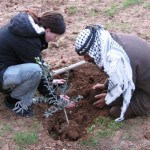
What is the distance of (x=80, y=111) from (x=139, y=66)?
0.88m

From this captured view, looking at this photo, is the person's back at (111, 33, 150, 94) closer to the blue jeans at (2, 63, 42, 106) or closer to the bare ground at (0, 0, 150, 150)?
the bare ground at (0, 0, 150, 150)

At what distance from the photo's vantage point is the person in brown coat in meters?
3.81

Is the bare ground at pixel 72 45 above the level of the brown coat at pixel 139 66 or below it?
below

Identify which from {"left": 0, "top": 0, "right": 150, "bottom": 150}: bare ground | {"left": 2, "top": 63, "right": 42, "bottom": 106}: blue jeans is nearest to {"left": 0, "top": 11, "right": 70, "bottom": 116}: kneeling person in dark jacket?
{"left": 2, "top": 63, "right": 42, "bottom": 106}: blue jeans

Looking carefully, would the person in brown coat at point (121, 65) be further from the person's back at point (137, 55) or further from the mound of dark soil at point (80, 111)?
the mound of dark soil at point (80, 111)

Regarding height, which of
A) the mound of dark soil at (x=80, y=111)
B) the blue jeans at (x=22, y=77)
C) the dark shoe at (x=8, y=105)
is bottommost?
the mound of dark soil at (x=80, y=111)

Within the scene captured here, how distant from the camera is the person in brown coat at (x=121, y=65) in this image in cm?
381

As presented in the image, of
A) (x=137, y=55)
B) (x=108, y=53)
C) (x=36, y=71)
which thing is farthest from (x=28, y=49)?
(x=137, y=55)

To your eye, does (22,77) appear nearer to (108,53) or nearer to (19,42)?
(19,42)

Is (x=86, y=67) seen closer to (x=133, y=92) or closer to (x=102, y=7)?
(x=133, y=92)

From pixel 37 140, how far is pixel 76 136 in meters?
0.39

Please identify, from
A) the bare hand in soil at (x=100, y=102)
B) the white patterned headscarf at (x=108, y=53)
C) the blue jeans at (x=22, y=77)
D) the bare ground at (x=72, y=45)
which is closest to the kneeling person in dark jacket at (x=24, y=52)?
the blue jeans at (x=22, y=77)

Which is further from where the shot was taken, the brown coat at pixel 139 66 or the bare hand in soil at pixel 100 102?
the bare hand in soil at pixel 100 102

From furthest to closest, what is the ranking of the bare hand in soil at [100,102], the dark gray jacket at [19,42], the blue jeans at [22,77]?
1. the bare hand in soil at [100,102]
2. the blue jeans at [22,77]
3. the dark gray jacket at [19,42]
